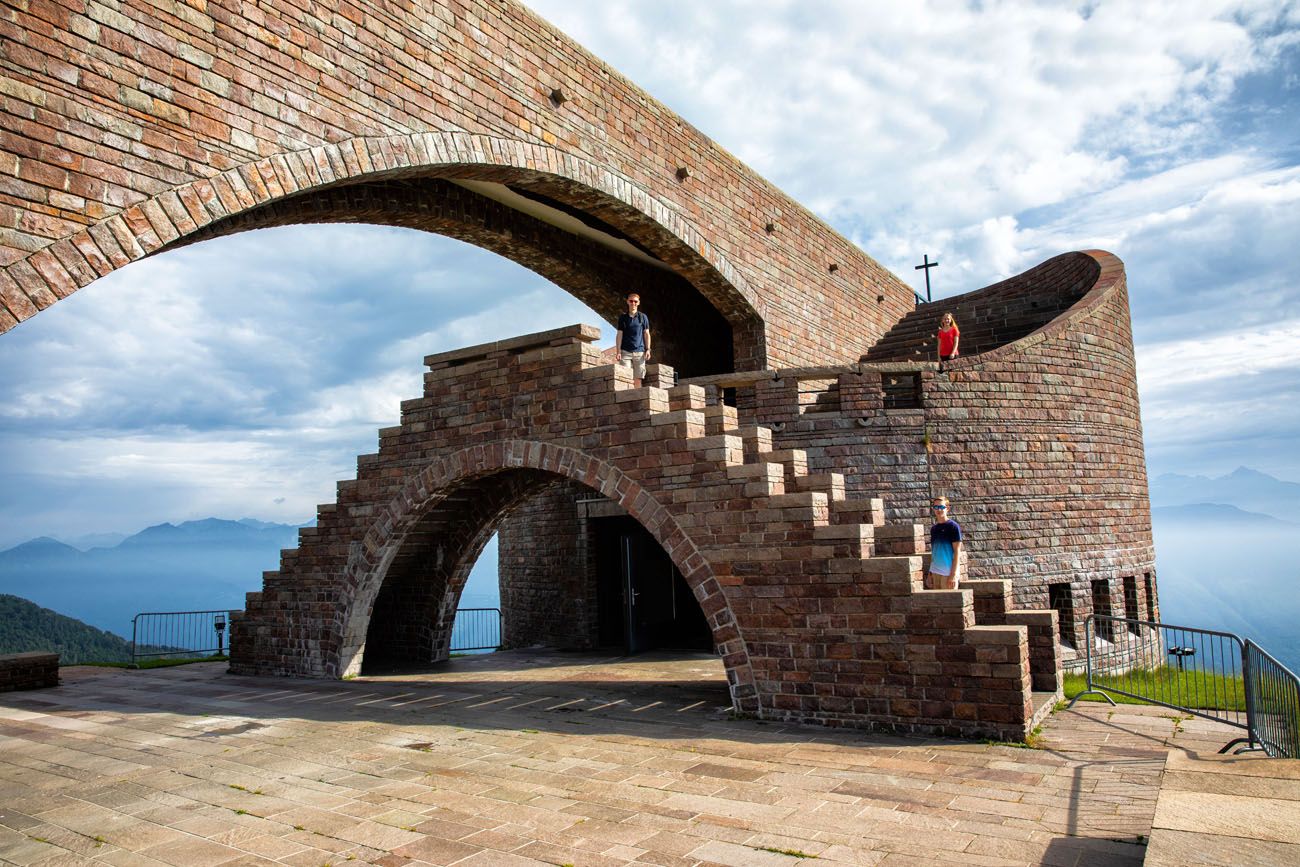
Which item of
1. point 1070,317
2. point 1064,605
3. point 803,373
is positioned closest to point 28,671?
point 803,373

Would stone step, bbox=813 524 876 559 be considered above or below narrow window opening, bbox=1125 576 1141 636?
above

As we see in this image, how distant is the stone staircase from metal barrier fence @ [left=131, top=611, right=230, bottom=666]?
179 inches

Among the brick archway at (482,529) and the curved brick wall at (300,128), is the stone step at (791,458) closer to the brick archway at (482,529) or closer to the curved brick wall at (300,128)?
the brick archway at (482,529)

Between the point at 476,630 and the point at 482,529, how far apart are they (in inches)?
233

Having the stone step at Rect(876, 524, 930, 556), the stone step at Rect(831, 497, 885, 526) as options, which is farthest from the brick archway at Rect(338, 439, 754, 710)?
the stone step at Rect(876, 524, 930, 556)

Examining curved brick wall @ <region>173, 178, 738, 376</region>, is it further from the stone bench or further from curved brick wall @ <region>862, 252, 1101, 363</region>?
the stone bench

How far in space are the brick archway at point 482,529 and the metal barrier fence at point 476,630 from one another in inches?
161

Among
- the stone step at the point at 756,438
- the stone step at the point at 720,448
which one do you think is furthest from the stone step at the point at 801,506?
the stone step at the point at 756,438

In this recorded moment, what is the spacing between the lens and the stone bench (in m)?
10.9

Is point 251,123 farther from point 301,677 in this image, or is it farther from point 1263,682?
point 1263,682

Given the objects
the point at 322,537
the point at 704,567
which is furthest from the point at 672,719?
the point at 322,537

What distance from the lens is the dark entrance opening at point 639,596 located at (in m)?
13.6

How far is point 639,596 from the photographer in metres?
13.7

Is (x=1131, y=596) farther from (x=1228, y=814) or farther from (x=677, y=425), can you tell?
(x=1228, y=814)
